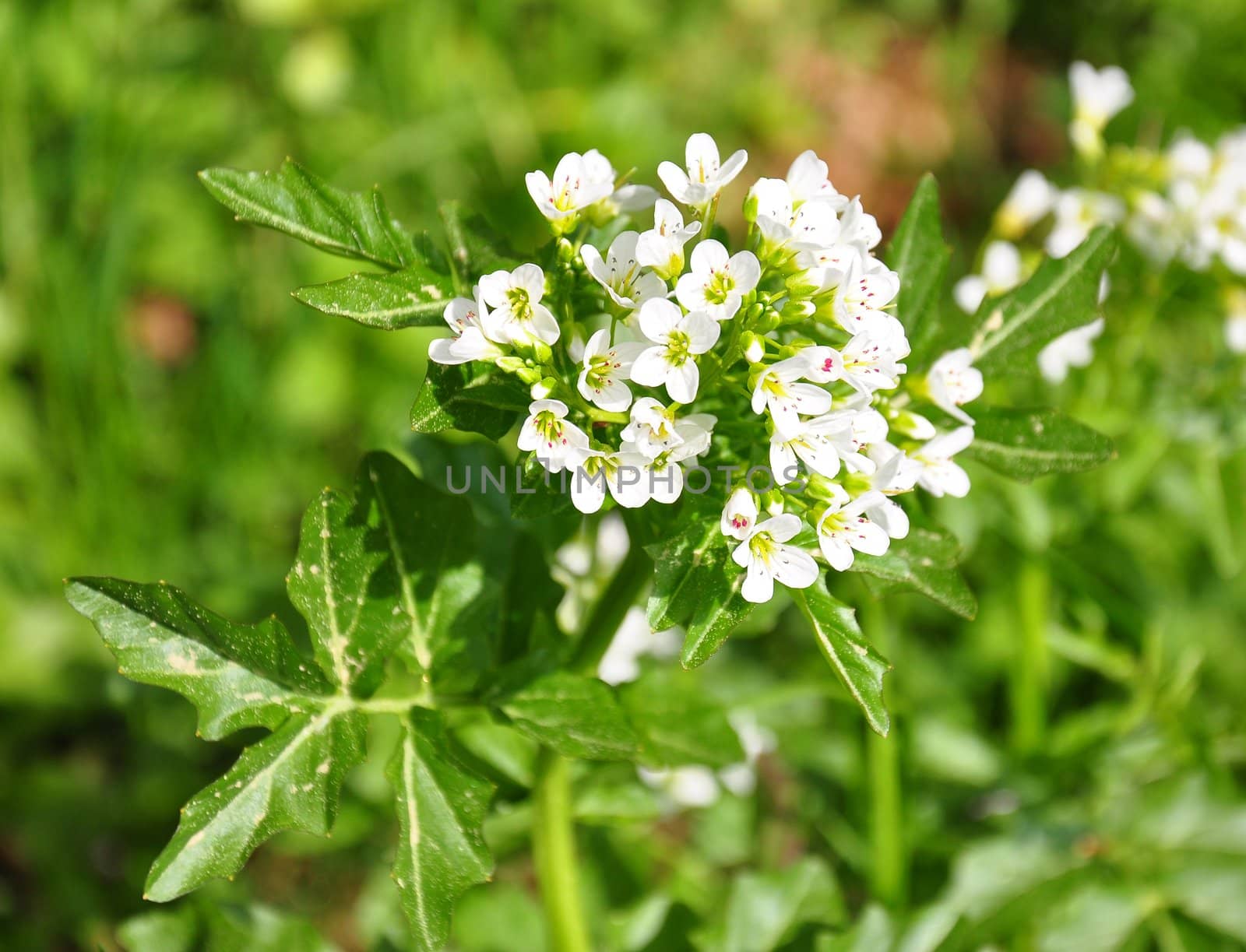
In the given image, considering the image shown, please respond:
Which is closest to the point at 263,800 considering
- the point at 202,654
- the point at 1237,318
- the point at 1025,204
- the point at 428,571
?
the point at 202,654

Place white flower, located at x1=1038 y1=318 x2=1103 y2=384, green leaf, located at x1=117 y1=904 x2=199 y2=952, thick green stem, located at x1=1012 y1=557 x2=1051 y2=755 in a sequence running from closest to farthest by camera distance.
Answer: green leaf, located at x1=117 y1=904 x2=199 y2=952
white flower, located at x1=1038 y1=318 x2=1103 y2=384
thick green stem, located at x1=1012 y1=557 x2=1051 y2=755

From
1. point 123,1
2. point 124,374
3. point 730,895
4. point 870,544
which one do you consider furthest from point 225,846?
point 123,1

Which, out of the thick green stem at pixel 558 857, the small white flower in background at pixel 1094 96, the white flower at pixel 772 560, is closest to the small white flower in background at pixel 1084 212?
the small white flower in background at pixel 1094 96

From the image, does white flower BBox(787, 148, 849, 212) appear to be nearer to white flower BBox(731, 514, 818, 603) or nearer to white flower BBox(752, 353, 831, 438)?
white flower BBox(752, 353, 831, 438)

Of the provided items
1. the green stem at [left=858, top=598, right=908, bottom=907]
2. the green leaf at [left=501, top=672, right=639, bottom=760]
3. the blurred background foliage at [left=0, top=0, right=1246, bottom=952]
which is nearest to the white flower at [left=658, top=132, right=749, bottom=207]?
the green leaf at [left=501, top=672, right=639, bottom=760]

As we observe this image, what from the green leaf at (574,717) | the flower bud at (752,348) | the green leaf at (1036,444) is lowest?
the green leaf at (574,717)

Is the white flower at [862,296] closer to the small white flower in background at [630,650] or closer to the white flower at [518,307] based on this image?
the white flower at [518,307]

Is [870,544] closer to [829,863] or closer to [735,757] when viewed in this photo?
[735,757]
